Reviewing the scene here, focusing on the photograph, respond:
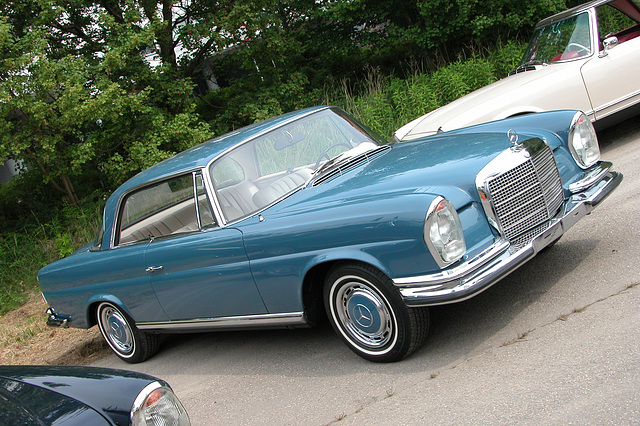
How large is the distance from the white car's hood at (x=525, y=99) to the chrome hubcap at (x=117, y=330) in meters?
4.08

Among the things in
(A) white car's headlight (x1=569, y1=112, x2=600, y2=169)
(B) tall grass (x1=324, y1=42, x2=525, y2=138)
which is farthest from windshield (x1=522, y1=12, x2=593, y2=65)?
(A) white car's headlight (x1=569, y1=112, x2=600, y2=169)

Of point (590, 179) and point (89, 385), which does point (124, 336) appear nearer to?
point (89, 385)

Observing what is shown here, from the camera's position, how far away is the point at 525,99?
A: 7.29 meters

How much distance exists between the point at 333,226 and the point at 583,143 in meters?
2.25

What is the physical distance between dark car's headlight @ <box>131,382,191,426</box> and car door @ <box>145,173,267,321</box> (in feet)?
5.60

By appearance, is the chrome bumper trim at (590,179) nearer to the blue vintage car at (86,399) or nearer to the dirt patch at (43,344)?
the blue vintage car at (86,399)

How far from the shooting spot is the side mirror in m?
7.36

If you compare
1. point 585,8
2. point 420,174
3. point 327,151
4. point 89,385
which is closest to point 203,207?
point 327,151

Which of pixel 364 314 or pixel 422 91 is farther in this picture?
pixel 422 91

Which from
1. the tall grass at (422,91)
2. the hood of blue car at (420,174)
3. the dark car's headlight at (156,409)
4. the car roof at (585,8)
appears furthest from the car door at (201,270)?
the tall grass at (422,91)

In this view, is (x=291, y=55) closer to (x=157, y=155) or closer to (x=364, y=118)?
(x=364, y=118)

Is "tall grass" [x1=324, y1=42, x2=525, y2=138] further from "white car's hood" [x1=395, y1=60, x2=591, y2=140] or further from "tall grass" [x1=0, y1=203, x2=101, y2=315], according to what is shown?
"tall grass" [x1=0, y1=203, x2=101, y2=315]

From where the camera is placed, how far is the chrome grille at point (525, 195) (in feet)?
12.9

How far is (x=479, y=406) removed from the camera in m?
3.22
